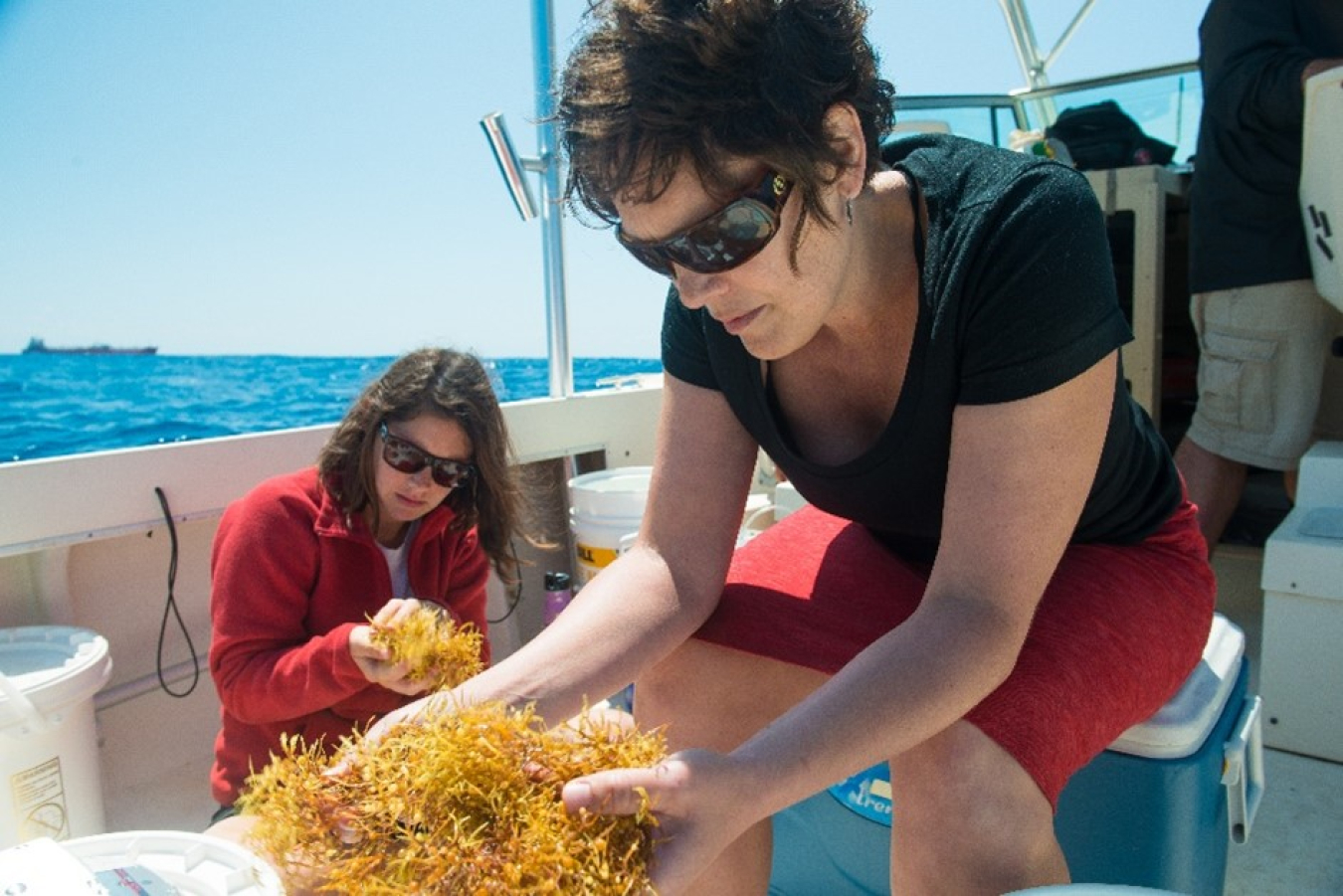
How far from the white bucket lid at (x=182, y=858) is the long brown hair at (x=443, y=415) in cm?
83

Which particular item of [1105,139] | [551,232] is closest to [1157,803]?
[551,232]

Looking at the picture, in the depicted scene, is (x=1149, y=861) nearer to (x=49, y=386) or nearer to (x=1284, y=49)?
(x=1284, y=49)

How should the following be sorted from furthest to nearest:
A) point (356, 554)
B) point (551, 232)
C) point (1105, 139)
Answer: point (1105, 139) → point (551, 232) → point (356, 554)

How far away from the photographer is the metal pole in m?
3.04

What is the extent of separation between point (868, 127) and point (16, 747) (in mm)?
1967

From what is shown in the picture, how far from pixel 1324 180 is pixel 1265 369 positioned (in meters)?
0.52

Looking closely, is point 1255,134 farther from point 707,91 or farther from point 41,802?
point 41,802

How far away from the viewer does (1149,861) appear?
1.29 metres

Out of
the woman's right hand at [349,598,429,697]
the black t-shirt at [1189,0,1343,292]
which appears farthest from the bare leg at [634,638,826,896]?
the black t-shirt at [1189,0,1343,292]

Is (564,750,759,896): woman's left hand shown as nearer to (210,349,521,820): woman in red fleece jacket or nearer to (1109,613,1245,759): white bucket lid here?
(1109,613,1245,759): white bucket lid

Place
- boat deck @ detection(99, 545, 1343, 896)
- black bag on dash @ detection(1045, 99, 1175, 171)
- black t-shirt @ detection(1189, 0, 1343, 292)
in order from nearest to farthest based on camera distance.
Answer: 1. boat deck @ detection(99, 545, 1343, 896)
2. black t-shirt @ detection(1189, 0, 1343, 292)
3. black bag on dash @ detection(1045, 99, 1175, 171)

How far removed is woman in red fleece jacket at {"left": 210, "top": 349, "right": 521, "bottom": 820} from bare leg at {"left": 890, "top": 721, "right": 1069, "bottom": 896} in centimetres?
103

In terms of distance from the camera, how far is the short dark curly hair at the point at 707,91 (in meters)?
1.01

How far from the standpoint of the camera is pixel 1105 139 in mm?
3838
